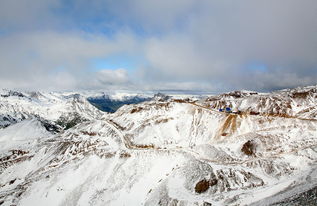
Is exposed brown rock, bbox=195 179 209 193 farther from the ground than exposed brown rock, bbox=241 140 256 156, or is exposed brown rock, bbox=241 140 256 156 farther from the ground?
exposed brown rock, bbox=241 140 256 156

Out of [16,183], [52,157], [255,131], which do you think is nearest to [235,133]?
Result: [255,131]

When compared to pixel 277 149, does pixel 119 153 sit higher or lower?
lower

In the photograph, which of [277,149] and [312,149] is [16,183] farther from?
[312,149]

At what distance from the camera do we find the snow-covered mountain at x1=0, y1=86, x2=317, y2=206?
5294cm

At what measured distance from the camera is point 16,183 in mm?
84875

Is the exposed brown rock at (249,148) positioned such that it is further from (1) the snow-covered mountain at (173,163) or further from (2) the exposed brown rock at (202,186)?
(2) the exposed brown rock at (202,186)

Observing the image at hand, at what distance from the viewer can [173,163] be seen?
73500mm

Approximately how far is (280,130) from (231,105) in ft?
290

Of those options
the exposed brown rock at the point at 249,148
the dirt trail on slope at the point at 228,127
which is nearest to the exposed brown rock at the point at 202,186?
the exposed brown rock at the point at 249,148

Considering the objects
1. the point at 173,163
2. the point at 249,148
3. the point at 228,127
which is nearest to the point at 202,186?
the point at 173,163

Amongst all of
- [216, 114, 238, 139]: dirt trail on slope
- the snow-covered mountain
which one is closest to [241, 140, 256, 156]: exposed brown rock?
the snow-covered mountain

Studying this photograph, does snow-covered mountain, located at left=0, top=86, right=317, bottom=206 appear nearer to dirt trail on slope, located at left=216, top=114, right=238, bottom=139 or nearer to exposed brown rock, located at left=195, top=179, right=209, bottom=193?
exposed brown rock, located at left=195, top=179, right=209, bottom=193

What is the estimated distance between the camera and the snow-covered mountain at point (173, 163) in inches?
2084

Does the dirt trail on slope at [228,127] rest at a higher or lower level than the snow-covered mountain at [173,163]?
higher
